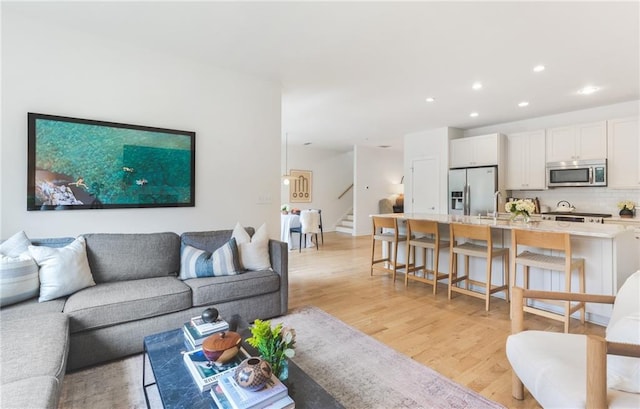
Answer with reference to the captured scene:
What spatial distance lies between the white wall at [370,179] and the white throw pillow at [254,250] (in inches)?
226

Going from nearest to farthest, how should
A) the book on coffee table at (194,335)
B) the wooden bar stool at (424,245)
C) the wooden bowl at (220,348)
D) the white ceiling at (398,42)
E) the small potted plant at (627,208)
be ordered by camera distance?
the wooden bowl at (220,348) → the book on coffee table at (194,335) → the white ceiling at (398,42) → the wooden bar stool at (424,245) → the small potted plant at (627,208)

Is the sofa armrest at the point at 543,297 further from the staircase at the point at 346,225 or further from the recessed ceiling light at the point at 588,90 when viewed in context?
the staircase at the point at 346,225

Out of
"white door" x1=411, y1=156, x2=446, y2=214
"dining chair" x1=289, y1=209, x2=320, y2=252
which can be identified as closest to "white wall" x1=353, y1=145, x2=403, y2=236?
"white door" x1=411, y1=156, x2=446, y2=214

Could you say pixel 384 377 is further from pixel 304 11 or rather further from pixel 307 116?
pixel 307 116

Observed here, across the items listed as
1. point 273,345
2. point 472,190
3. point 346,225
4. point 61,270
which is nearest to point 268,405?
point 273,345

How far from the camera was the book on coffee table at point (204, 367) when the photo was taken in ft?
4.40

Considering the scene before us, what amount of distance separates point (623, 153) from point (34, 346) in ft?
21.6

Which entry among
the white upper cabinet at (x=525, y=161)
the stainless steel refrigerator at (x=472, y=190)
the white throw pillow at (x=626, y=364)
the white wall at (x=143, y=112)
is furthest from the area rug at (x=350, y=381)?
the white upper cabinet at (x=525, y=161)

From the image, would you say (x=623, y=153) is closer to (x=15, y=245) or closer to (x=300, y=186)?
(x=300, y=186)

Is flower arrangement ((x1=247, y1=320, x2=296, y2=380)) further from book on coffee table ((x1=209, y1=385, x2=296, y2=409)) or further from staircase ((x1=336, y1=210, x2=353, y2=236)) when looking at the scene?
staircase ((x1=336, y1=210, x2=353, y2=236))

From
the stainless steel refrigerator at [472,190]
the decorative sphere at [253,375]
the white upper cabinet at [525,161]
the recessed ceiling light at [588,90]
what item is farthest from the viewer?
the stainless steel refrigerator at [472,190]

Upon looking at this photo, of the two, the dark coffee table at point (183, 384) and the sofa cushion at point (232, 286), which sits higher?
the sofa cushion at point (232, 286)

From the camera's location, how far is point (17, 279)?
2.02 meters

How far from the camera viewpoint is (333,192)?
9.68 m
